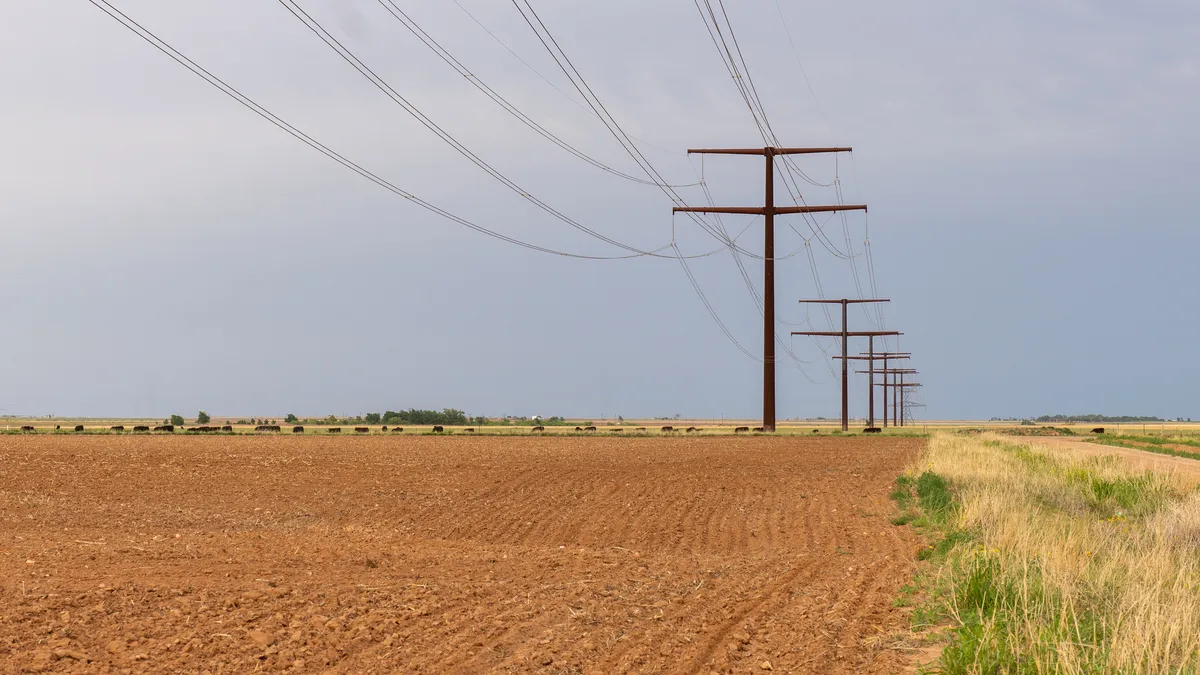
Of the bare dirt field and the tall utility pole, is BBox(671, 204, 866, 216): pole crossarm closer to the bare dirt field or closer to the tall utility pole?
the tall utility pole

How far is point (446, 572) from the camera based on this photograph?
44.6 ft

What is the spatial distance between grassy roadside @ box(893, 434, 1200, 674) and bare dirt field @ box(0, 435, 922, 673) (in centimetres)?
65

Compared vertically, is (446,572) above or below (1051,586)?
below

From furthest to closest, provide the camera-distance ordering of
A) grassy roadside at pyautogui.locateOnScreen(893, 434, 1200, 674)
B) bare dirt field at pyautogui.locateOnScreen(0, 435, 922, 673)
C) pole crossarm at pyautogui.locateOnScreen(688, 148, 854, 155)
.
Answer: pole crossarm at pyautogui.locateOnScreen(688, 148, 854, 155) < bare dirt field at pyautogui.locateOnScreen(0, 435, 922, 673) < grassy roadside at pyautogui.locateOnScreen(893, 434, 1200, 674)

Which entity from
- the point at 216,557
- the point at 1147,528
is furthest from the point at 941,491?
the point at 216,557

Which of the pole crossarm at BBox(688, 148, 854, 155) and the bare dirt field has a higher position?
the pole crossarm at BBox(688, 148, 854, 155)

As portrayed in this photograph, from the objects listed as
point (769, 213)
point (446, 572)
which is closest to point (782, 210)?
point (769, 213)

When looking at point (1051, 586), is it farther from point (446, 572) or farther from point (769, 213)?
point (769, 213)

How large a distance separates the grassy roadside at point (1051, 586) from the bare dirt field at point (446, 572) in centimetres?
65

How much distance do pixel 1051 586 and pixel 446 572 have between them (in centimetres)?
704

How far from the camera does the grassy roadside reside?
7.96 meters

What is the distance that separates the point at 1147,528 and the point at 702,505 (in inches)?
360

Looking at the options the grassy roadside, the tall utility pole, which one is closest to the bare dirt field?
the grassy roadside

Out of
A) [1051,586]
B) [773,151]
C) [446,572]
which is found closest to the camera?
[1051,586]
